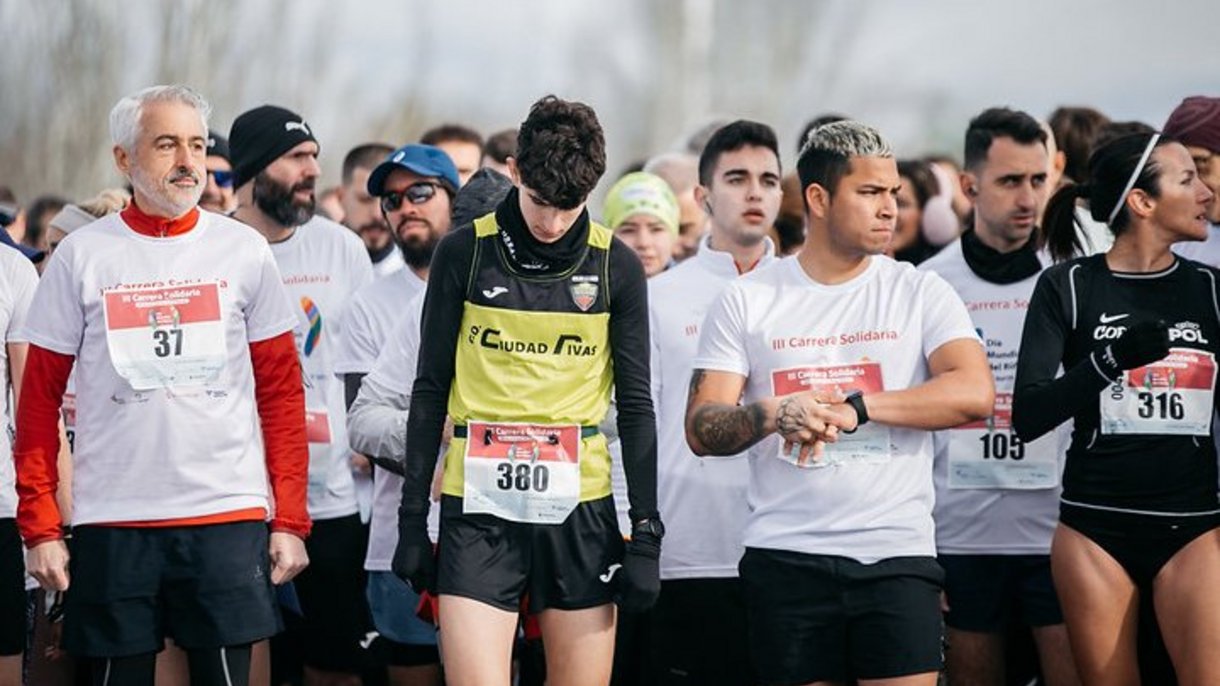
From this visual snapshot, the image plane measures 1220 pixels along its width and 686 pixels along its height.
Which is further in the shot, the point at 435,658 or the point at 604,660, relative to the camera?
the point at 435,658

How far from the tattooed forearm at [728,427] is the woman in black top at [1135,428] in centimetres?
111

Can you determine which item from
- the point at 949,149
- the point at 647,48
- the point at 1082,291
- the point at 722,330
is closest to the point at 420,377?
the point at 722,330

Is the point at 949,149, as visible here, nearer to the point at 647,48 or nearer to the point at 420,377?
the point at 647,48

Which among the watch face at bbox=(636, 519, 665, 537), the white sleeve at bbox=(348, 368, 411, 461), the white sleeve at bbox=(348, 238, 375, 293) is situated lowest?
the watch face at bbox=(636, 519, 665, 537)

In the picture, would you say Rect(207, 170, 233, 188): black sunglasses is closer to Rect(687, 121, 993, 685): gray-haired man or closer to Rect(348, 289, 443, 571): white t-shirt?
Rect(348, 289, 443, 571): white t-shirt

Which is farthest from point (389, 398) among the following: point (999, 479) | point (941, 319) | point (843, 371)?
point (999, 479)

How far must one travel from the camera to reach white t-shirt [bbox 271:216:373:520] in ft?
28.0

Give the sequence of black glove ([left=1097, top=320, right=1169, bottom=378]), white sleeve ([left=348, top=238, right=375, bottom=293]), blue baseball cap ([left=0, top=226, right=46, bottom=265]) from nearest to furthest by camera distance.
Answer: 1. black glove ([left=1097, top=320, right=1169, bottom=378])
2. blue baseball cap ([left=0, top=226, right=46, bottom=265])
3. white sleeve ([left=348, top=238, right=375, bottom=293])

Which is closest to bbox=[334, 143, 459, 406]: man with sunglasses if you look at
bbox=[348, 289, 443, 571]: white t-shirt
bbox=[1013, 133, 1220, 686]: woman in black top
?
bbox=[348, 289, 443, 571]: white t-shirt

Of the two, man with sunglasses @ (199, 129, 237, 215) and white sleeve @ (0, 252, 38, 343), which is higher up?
man with sunglasses @ (199, 129, 237, 215)

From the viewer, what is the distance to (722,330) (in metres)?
6.82

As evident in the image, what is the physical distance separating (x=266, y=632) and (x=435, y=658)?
1.42m

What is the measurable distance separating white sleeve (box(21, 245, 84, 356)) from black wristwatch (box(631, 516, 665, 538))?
1953 millimetres

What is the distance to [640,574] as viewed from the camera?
21.1ft
